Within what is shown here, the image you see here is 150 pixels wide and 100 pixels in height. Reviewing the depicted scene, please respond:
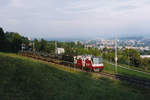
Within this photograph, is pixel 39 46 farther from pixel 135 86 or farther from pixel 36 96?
pixel 36 96

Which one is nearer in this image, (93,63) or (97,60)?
(93,63)

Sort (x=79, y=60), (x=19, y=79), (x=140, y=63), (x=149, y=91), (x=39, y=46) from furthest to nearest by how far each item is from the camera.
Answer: (x=39, y=46) → (x=140, y=63) → (x=79, y=60) → (x=149, y=91) → (x=19, y=79)

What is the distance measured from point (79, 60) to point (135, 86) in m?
12.9

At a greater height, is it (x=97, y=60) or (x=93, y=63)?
(x=97, y=60)

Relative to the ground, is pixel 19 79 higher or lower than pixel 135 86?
higher

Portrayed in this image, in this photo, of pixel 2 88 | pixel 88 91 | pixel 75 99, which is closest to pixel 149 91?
pixel 88 91

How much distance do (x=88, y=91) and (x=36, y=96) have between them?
193 inches

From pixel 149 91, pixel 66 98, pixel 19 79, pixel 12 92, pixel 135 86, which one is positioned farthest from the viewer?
pixel 135 86

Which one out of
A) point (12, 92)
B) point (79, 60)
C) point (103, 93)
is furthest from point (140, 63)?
point (12, 92)

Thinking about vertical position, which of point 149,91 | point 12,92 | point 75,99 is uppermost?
point 12,92

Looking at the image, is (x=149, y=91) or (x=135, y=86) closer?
(x=149, y=91)

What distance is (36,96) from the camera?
10062mm

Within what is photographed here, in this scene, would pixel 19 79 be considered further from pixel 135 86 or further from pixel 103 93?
pixel 135 86

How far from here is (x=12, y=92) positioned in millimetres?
9633
